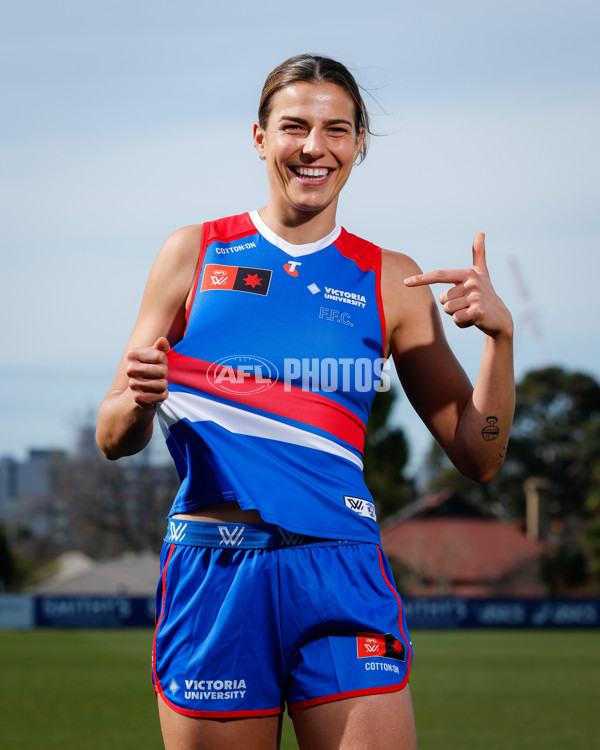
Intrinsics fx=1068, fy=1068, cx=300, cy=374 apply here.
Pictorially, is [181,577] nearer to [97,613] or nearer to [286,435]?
[286,435]

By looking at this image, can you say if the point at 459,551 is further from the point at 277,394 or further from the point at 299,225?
the point at 277,394

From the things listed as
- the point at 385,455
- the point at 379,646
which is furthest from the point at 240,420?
the point at 385,455

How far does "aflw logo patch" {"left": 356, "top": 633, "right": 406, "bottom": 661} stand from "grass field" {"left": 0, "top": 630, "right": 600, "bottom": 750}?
15cm

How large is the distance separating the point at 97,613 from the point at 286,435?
103ft

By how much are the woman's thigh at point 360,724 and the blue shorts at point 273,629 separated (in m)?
0.02

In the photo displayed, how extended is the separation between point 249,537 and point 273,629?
21 cm

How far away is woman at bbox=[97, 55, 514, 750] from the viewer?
238cm

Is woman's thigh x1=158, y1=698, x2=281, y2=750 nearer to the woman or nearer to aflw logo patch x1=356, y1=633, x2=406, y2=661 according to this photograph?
the woman

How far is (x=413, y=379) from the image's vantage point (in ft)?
9.20

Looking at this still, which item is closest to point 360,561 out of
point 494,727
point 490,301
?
point 490,301

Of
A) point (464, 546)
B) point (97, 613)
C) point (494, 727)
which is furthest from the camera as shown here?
point (464, 546)

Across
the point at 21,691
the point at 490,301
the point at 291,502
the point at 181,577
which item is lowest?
the point at 21,691

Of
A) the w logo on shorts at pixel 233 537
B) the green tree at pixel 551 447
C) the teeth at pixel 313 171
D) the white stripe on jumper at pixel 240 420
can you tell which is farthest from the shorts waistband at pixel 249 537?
the green tree at pixel 551 447

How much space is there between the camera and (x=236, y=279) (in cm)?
262
